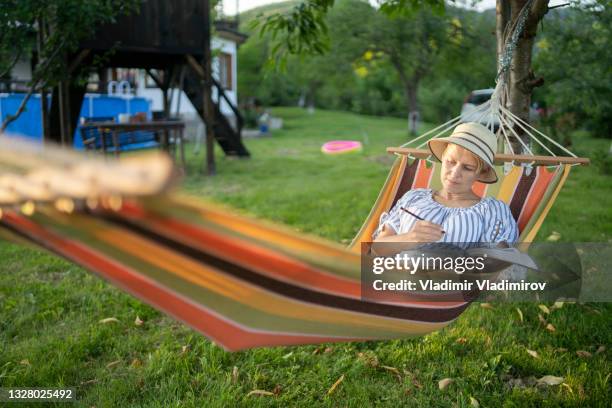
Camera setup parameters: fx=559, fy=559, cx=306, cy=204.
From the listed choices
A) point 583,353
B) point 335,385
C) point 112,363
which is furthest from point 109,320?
point 583,353

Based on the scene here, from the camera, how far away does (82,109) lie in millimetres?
9227

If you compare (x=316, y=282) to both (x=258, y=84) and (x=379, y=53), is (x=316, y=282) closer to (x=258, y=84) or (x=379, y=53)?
(x=379, y=53)

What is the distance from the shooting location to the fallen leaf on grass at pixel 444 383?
2.21m

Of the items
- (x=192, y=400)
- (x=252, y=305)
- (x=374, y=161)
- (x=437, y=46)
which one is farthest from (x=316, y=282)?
(x=437, y=46)

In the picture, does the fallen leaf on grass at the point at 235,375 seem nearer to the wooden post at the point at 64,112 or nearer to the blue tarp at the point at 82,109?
the wooden post at the point at 64,112

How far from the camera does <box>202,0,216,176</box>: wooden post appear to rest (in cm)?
766

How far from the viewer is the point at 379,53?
14711mm

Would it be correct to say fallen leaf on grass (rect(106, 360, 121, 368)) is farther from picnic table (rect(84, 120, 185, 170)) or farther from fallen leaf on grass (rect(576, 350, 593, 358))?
picnic table (rect(84, 120, 185, 170))

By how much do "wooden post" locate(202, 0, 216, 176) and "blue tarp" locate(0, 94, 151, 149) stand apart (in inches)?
80.1

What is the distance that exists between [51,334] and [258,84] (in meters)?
21.0

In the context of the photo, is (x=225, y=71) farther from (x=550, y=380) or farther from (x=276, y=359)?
(x=550, y=380)

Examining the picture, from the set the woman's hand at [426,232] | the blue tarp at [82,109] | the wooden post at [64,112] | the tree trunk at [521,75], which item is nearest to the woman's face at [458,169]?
the woman's hand at [426,232]

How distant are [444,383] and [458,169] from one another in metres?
0.85

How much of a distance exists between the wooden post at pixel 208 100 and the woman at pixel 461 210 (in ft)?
18.6
